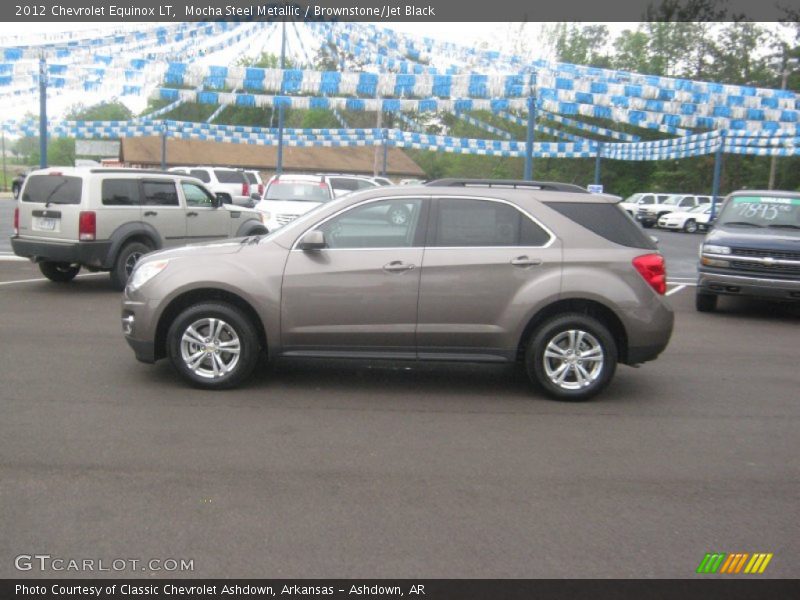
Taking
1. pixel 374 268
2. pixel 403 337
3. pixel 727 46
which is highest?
pixel 727 46

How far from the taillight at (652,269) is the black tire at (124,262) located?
816 centimetres

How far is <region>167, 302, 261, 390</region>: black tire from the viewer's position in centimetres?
684

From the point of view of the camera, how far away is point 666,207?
3897 centimetres

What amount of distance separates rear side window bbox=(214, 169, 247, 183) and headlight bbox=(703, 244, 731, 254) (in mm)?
23078

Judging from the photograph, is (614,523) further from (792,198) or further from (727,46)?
(727,46)

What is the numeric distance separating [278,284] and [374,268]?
83cm

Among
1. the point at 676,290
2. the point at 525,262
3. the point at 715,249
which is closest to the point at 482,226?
the point at 525,262

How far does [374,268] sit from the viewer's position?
22.4 ft

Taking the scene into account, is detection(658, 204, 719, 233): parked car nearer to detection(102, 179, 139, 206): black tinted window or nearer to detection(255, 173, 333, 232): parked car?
detection(255, 173, 333, 232): parked car

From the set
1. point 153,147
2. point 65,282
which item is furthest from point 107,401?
point 153,147

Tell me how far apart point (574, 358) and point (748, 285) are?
611 cm

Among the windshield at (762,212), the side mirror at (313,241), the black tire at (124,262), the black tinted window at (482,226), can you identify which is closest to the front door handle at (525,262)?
the black tinted window at (482,226)

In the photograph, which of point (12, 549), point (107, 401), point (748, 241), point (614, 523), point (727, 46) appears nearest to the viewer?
point (12, 549)

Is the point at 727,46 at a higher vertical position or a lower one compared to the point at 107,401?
higher
